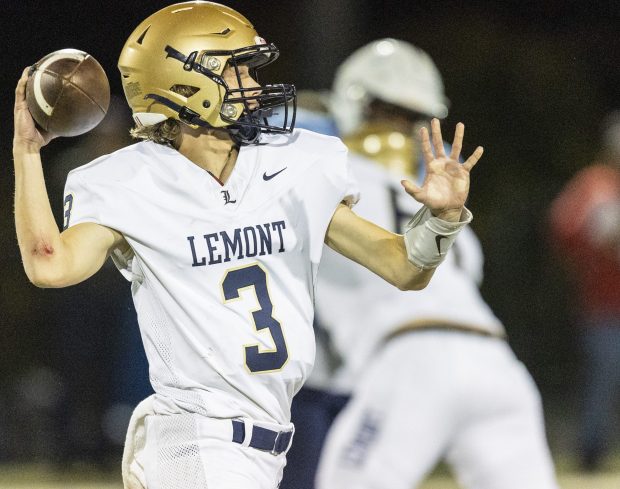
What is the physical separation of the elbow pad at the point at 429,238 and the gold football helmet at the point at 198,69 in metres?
0.49

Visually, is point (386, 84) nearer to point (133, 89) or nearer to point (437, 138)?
point (133, 89)

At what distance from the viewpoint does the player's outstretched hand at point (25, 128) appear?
3072 millimetres

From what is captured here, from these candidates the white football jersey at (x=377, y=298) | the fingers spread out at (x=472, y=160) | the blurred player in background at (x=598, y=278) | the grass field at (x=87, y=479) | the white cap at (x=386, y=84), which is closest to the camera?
the fingers spread out at (x=472, y=160)

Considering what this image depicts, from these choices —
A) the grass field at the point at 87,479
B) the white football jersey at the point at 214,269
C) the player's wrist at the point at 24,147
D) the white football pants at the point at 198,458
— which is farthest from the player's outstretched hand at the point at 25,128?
the grass field at the point at 87,479

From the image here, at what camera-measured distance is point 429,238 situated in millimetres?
3156

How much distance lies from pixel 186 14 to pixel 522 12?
869cm

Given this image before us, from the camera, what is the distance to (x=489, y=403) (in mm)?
4477

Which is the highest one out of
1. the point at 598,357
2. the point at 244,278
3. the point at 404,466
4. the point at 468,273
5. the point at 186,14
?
the point at 186,14

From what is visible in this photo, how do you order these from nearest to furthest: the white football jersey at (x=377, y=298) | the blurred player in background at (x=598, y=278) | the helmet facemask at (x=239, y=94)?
1. the helmet facemask at (x=239, y=94)
2. the white football jersey at (x=377, y=298)
3. the blurred player in background at (x=598, y=278)

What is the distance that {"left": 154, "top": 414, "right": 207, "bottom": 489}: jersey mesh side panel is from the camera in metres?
3.09

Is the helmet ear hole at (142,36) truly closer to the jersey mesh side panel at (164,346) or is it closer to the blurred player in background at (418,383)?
the jersey mesh side panel at (164,346)

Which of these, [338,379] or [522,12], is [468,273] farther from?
[522,12]

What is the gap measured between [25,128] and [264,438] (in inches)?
37.9

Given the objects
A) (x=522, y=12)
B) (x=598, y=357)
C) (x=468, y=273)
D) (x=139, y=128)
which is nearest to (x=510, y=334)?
(x=598, y=357)
